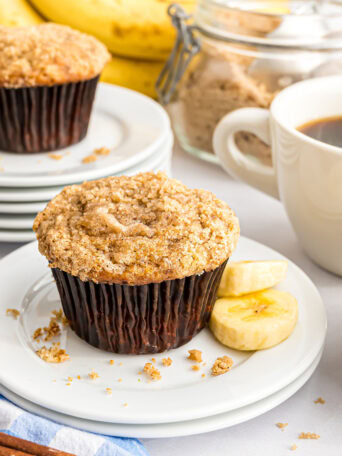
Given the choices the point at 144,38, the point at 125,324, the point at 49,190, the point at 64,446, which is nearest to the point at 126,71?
the point at 144,38

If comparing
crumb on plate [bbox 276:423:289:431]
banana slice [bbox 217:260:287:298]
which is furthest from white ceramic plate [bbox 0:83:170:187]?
crumb on plate [bbox 276:423:289:431]

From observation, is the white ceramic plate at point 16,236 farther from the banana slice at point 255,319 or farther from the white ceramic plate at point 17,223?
the banana slice at point 255,319

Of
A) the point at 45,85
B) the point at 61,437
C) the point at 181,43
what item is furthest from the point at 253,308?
the point at 181,43

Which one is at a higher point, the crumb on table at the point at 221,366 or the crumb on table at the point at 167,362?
the crumb on table at the point at 221,366

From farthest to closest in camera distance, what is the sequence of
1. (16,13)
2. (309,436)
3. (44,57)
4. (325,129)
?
(16,13) < (44,57) < (325,129) < (309,436)

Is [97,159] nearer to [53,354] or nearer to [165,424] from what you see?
[53,354]

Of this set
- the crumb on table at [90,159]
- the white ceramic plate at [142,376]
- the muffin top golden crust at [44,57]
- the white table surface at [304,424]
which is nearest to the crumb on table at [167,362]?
the white ceramic plate at [142,376]
